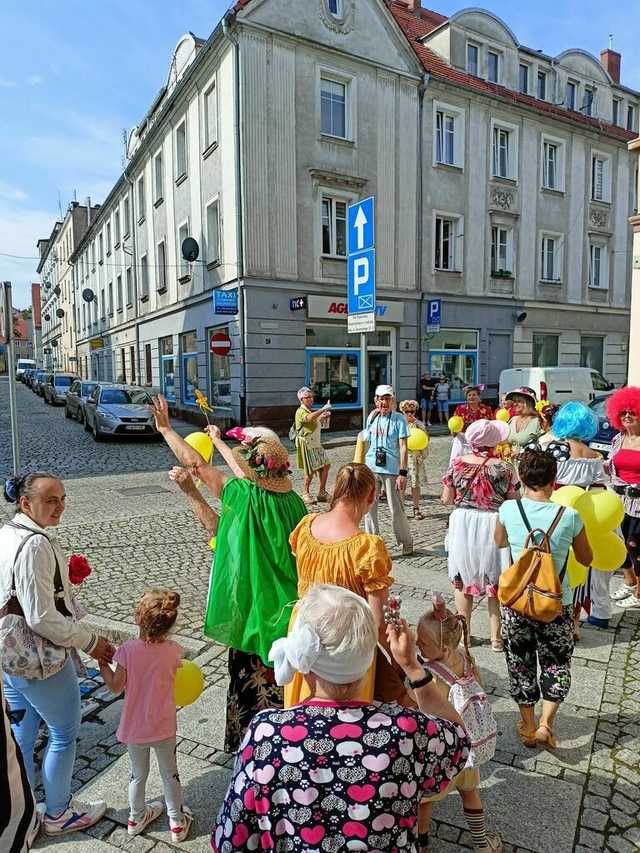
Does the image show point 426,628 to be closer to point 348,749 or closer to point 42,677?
point 348,749

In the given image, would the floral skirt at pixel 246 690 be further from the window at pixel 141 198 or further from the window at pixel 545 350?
the window at pixel 141 198

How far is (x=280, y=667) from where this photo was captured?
1.77 metres

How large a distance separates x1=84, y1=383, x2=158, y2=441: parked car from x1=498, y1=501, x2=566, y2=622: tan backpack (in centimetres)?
1323

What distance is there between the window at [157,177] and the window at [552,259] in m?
15.6

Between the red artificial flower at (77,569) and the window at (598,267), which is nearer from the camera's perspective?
the red artificial flower at (77,569)

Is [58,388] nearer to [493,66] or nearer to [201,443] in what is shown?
[493,66]

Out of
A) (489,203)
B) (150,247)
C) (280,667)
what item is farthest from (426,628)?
(150,247)

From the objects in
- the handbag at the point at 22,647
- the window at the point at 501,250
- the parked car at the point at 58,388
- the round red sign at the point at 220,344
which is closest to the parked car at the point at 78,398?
the round red sign at the point at 220,344

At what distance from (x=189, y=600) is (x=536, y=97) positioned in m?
25.3

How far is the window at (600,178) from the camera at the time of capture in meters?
24.7

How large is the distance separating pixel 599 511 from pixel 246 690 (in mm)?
2754

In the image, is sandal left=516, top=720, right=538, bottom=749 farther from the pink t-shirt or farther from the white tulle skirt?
the pink t-shirt

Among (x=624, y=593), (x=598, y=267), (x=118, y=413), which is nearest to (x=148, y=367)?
(x=118, y=413)

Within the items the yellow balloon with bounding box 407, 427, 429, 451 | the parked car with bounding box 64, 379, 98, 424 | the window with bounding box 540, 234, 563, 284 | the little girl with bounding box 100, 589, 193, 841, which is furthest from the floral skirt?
the window with bounding box 540, 234, 563, 284
